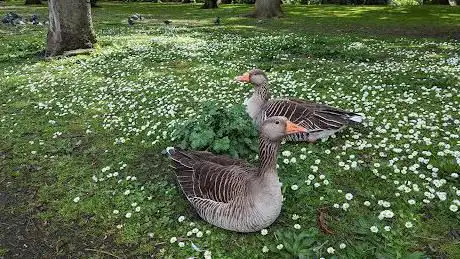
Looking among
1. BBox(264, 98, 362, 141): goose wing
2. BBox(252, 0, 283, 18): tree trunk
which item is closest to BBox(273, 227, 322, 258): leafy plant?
BBox(264, 98, 362, 141): goose wing

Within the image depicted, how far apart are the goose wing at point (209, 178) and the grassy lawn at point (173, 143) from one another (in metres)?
0.53

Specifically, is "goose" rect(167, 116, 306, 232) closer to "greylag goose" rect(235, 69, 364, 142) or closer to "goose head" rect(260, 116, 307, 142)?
"goose head" rect(260, 116, 307, 142)

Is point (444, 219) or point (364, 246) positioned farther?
point (444, 219)

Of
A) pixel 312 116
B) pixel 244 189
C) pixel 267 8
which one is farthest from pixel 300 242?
pixel 267 8

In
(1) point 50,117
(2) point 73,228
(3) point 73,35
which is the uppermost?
(3) point 73,35

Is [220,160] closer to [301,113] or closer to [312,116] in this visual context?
[301,113]

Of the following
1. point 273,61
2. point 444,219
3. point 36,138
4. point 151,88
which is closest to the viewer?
point 444,219

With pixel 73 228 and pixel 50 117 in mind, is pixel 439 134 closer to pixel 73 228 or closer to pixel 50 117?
pixel 73 228

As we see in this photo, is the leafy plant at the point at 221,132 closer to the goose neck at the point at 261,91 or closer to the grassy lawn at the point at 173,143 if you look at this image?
the goose neck at the point at 261,91

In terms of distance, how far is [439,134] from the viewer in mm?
8680

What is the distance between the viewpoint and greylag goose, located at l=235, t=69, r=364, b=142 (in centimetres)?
815

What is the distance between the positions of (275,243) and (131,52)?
14.4 metres

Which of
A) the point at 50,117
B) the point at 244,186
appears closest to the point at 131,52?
the point at 50,117

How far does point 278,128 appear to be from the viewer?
5570mm
